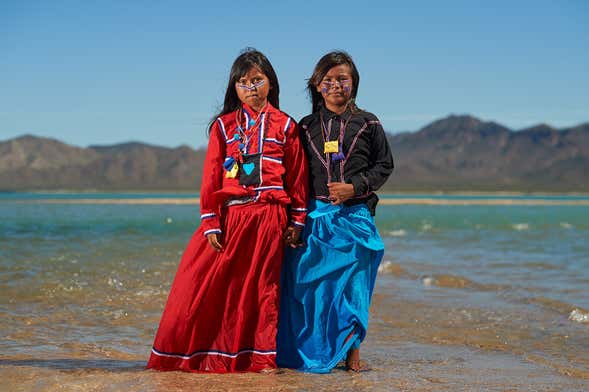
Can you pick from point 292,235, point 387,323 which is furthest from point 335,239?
point 387,323

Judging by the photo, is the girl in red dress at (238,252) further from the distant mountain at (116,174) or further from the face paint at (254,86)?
the distant mountain at (116,174)

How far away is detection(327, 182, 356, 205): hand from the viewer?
387 centimetres

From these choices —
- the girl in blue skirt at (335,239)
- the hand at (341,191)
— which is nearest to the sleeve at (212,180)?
the girl in blue skirt at (335,239)

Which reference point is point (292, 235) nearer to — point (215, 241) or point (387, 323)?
point (215, 241)

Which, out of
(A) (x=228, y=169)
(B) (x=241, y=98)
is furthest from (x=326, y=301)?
(B) (x=241, y=98)

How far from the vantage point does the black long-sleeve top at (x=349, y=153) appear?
396 centimetres

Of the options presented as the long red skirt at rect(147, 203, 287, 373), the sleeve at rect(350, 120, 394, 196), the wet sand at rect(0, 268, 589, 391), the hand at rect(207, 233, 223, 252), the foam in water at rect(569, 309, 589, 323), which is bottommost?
the foam in water at rect(569, 309, 589, 323)

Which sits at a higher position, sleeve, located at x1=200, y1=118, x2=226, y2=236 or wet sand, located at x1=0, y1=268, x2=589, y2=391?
sleeve, located at x1=200, y1=118, x2=226, y2=236

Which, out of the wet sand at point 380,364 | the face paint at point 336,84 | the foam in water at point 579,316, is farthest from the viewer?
the foam in water at point 579,316

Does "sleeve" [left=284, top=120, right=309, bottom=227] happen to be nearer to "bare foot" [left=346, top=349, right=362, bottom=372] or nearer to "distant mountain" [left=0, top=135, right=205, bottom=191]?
"bare foot" [left=346, top=349, right=362, bottom=372]

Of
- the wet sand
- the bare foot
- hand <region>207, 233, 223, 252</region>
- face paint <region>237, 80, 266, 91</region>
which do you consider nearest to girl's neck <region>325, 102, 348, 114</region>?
face paint <region>237, 80, 266, 91</region>

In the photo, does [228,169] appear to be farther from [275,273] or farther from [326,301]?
[326,301]

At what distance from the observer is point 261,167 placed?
3.82 m

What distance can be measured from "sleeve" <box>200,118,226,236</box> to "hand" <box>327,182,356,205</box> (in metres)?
0.57
